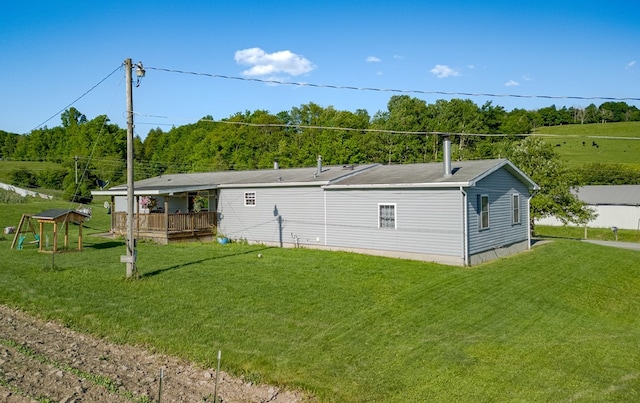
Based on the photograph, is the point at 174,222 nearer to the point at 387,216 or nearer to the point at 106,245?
the point at 106,245

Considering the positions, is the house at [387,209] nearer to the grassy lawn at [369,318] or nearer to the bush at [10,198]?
the grassy lawn at [369,318]

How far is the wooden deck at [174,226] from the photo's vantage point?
2127 cm

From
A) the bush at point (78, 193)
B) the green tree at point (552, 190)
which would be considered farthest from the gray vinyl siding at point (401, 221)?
the bush at point (78, 193)

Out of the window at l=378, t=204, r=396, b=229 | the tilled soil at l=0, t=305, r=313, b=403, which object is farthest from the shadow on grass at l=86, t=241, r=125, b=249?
the tilled soil at l=0, t=305, r=313, b=403

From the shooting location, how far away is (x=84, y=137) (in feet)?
226

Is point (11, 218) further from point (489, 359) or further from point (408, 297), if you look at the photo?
point (489, 359)

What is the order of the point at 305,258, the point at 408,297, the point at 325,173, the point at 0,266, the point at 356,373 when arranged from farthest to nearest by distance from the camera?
the point at 325,173 → the point at 305,258 → the point at 0,266 → the point at 408,297 → the point at 356,373

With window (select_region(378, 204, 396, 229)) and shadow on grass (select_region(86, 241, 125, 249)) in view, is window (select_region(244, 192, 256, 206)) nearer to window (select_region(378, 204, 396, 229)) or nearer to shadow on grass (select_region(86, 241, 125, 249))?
shadow on grass (select_region(86, 241, 125, 249))

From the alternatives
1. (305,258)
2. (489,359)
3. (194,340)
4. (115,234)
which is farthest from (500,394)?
(115,234)

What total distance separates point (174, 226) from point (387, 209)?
9967mm

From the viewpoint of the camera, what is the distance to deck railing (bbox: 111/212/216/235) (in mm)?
21422

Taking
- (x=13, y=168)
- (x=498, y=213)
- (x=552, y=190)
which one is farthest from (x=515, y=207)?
(x=13, y=168)

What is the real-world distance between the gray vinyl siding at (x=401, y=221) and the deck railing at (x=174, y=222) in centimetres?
682

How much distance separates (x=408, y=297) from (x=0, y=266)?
480 inches
